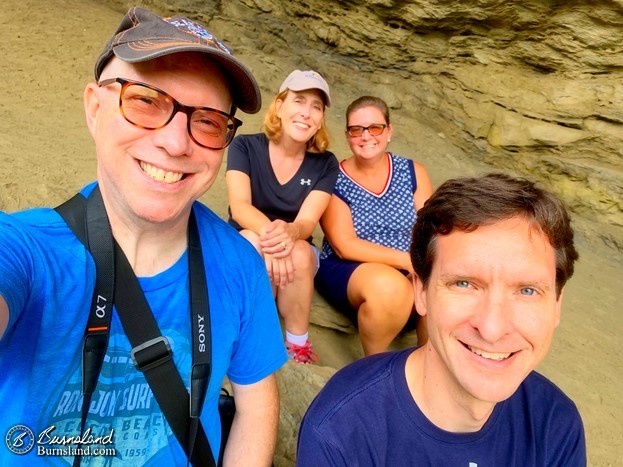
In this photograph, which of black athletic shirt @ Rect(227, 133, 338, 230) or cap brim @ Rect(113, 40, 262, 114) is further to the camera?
black athletic shirt @ Rect(227, 133, 338, 230)

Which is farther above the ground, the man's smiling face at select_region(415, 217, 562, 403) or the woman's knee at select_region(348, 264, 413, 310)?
the man's smiling face at select_region(415, 217, 562, 403)

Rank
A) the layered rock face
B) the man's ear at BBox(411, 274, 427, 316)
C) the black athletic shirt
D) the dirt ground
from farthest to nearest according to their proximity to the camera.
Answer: the layered rock face
the dirt ground
the black athletic shirt
the man's ear at BBox(411, 274, 427, 316)

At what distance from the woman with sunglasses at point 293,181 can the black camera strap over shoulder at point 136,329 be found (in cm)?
143

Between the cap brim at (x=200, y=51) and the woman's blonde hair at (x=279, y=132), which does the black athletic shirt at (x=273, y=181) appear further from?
the cap brim at (x=200, y=51)

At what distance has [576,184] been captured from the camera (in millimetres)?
5441

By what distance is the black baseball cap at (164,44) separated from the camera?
120 centimetres

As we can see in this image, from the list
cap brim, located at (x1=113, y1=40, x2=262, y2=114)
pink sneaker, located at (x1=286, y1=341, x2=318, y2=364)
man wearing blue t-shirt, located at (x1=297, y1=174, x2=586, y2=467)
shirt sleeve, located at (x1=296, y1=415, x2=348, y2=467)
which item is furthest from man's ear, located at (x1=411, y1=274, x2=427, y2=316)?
pink sneaker, located at (x1=286, y1=341, x2=318, y2=364)

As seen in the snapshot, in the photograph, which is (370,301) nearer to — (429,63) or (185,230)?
(185,230)

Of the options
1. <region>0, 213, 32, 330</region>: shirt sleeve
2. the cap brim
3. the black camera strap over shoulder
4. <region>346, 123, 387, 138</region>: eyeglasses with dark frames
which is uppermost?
the cap brim

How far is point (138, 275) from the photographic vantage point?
1298mm

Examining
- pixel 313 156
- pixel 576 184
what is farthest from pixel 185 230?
pixel 576 184

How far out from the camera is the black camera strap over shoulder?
116cm

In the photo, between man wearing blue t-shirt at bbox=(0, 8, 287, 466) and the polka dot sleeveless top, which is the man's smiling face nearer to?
man wearing blue t-shirt at bbox=(0, 8, 287, 466)

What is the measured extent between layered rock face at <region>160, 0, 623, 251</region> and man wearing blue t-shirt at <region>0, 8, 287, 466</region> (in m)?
4.94
